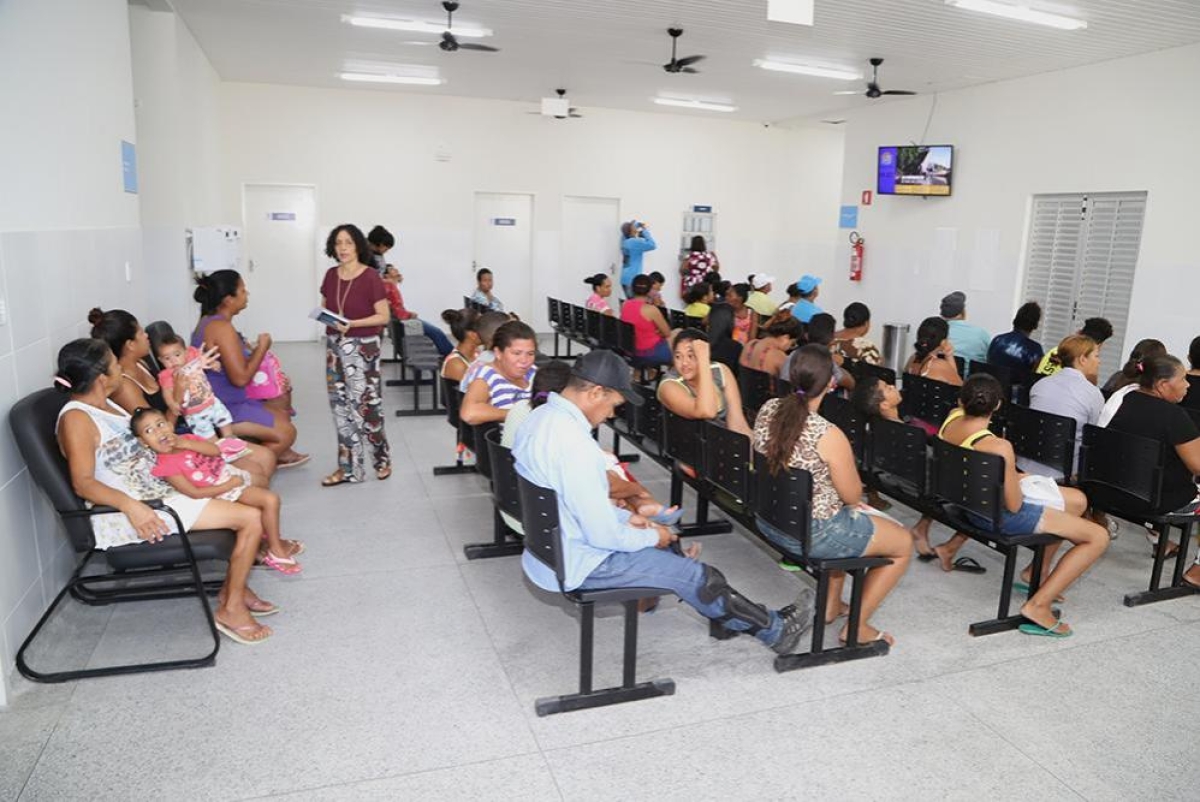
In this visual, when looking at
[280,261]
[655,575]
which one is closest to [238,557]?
[655,575]

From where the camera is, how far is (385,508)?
4816mm

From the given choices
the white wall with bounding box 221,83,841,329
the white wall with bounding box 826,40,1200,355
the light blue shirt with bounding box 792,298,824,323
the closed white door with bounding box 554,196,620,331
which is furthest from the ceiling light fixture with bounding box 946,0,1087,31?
the closed white door with bounding box 554,196,620,331

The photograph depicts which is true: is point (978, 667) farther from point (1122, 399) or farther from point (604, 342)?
point (604, 342)

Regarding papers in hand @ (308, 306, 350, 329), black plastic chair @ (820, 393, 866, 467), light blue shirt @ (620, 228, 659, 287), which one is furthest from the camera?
light blue shirt @ (620, 228, 659, 287)

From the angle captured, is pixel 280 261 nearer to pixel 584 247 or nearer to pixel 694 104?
pixel 584 247

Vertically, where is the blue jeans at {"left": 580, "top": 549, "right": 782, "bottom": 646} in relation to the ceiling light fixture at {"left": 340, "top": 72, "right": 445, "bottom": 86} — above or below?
below

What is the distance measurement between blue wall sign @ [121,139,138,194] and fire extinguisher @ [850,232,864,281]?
8793 mm

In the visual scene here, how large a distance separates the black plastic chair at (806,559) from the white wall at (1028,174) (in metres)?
5.96

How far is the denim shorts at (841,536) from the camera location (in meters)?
3.08

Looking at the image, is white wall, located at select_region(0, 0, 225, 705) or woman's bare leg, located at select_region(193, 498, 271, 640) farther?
woman's bare leg, located at select_region(193, 498, 271, 640)

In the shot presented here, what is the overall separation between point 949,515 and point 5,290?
3747 millimetres

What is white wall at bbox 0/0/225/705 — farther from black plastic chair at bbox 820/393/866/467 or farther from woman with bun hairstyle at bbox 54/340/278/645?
black plastic chair at bbox 820/393/866/467

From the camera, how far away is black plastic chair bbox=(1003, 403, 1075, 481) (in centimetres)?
402

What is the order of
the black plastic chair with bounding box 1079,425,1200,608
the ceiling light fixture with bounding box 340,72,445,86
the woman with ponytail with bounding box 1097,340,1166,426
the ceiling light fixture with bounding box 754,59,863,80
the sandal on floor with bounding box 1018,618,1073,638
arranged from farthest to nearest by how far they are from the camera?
the ceiling light fixture with bounding box 340,72,445,86, the ceiling light fixture with bounding box 754,59,863,80, the woman with ponytail with bounding box 1097,340,1166,426, the black plastic chair with bounding box 1079,425,1200,608, the sandal on floor with bounding box 1018,618,1073,638
